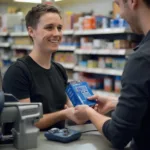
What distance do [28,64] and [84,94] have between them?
1.80ft

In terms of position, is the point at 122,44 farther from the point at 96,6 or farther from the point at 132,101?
the point at 132,101

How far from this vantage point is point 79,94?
1.57m

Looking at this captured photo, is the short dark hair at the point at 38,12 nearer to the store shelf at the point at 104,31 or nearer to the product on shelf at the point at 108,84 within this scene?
the store shelf at the point at 104,31

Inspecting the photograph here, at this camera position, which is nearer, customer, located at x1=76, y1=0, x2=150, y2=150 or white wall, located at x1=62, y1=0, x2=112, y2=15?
customer, located at x1=76, y1=0, x2=150, y2=150

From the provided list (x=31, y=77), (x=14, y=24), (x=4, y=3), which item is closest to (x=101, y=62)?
(x=31, y=77)

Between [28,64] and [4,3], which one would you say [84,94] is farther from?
[4,3]

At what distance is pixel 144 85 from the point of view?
1.01 meters

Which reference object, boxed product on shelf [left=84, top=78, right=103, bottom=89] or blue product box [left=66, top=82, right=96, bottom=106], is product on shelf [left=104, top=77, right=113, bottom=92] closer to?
boxed product on shelf [left=84, top=78, right=103, bottom=89]

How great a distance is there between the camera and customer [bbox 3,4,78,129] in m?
1.84

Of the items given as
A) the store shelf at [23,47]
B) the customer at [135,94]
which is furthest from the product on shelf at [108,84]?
the customer at [135,94]

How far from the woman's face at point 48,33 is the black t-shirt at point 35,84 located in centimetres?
14

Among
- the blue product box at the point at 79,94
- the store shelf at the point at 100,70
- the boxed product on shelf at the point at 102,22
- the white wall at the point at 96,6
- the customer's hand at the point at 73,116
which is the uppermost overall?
the white wall at the point at 96,6

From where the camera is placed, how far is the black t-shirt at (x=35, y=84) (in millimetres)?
1847

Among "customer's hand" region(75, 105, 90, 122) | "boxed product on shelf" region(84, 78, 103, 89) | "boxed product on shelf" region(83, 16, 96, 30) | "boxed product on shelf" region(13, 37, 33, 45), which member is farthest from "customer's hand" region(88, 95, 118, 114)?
"boxed product on shelf" region(13, 37, 33, 45)
